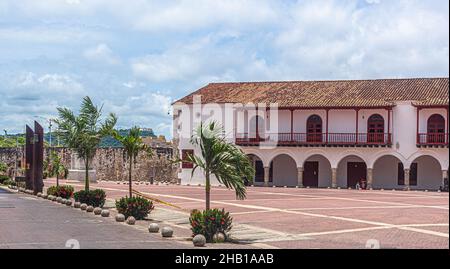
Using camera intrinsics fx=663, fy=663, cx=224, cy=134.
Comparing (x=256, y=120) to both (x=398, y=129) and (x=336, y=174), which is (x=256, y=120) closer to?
(x=336, y=174)

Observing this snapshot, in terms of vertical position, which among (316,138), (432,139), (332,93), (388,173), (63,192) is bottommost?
(63,192)

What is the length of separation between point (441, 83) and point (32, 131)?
2586cm

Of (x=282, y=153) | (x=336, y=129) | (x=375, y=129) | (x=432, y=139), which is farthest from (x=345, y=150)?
(x=432, y=139)

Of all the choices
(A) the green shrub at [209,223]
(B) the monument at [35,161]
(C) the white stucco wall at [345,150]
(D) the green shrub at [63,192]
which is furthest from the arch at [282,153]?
(A) the green shrub at [209,223]

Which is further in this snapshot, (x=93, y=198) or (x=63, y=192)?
(x=63, y=192)

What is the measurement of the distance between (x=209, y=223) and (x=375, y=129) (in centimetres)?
2908

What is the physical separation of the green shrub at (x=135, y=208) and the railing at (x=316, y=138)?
23.9 metres

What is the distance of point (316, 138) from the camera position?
44062 millimetres

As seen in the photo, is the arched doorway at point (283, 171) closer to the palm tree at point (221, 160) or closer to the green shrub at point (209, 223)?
the palm tree at point (221, 160)

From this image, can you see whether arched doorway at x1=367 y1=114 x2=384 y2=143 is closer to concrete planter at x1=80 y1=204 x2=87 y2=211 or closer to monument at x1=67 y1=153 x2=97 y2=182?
monument at x1=67 y1=153 x2=97 y2=182

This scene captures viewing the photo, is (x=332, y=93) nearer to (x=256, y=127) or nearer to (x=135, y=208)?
(x=256, y=127)
